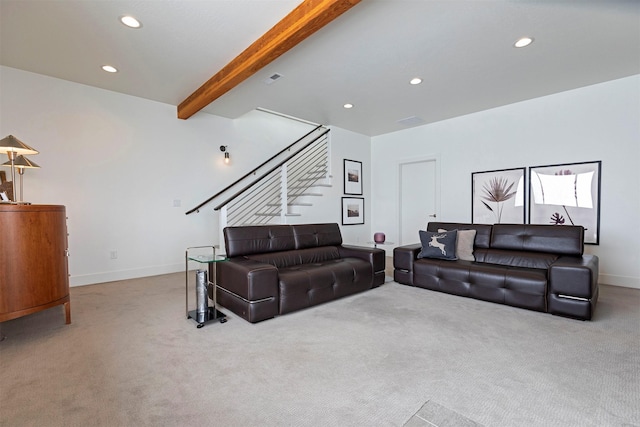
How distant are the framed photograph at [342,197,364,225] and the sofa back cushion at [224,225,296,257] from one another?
102 inches

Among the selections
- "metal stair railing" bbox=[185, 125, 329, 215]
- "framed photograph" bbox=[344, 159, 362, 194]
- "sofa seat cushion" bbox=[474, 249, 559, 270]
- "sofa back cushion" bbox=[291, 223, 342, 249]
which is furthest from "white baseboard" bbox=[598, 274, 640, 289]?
"metal stair railing" bbox=[185, 125, 329, 215]

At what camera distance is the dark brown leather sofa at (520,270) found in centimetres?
280

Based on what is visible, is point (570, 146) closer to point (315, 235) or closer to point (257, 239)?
point (315, 235)

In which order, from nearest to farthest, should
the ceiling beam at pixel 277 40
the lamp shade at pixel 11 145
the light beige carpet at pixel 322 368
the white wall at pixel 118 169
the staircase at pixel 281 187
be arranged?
the light beige carpet at pixel 322 368, the ceiling beam at pixel 277 40, the lamp shade at pixel 11 145, the white wall at pixel 118 169, the staircase at pixel 281 187

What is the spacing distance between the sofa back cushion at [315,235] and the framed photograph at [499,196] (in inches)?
107

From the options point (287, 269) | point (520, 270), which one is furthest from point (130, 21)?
point (520, 270)

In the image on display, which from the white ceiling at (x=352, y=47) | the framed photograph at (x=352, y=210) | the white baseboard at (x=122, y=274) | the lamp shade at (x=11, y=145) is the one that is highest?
the white ceiling at (x=352, y=47)

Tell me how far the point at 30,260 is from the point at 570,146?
652 cm

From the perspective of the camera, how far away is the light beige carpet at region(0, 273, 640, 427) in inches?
60.4

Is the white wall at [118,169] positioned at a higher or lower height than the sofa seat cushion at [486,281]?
higher

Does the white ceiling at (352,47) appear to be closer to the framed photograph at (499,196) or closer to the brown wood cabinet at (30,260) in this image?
the framed photograph at (499,196)

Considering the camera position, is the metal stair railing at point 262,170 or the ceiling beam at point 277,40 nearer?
the ceiling beam at point 277,40

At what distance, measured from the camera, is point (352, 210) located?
21.3ft

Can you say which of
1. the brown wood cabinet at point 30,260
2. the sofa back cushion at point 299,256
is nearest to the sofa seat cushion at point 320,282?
the sofa back cushion at point 299,256
